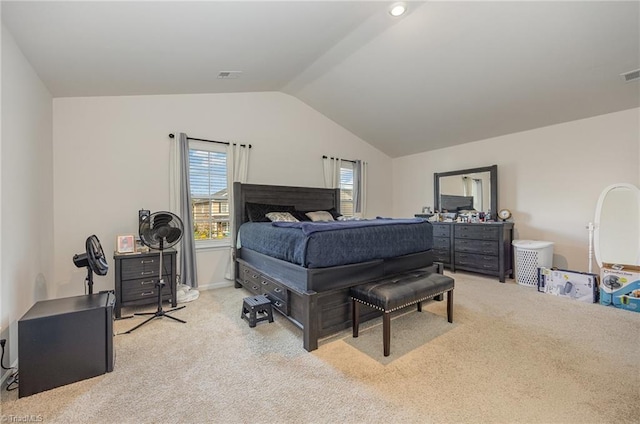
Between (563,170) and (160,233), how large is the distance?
580 centimetres

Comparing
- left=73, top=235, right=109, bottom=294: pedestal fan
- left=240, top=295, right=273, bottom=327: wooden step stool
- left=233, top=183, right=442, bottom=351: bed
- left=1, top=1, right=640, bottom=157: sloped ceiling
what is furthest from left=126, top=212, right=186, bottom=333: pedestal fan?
left=1, top=1, right=640, bottom=157: sloped ceiling

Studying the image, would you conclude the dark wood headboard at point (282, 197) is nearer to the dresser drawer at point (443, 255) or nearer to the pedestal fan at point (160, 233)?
the pedestal fan at point (160, 233)

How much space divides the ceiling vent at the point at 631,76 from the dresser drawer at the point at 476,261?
108 inches

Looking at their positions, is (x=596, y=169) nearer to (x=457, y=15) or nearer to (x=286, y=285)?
(x=457, y=15)

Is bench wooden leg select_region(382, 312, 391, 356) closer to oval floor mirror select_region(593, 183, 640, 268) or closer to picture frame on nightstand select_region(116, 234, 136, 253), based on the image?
picture frame on nightstand select_region(116, 234, 136, 253)

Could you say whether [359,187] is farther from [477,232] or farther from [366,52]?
[366,52]

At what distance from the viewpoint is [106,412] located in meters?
1.62

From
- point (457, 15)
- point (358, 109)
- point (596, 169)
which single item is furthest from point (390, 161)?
point (457, 15)

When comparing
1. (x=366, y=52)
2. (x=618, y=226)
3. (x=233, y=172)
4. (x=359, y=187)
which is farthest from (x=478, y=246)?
(x=233, y=172)

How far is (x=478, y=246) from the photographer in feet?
15.4

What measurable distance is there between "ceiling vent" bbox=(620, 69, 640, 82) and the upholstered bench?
3176 mm

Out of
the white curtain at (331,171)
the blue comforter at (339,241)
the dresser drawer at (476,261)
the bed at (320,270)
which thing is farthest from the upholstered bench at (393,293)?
the white curtain at (331,171)

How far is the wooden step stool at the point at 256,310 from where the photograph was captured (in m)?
2.77

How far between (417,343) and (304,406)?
3.98 ft
